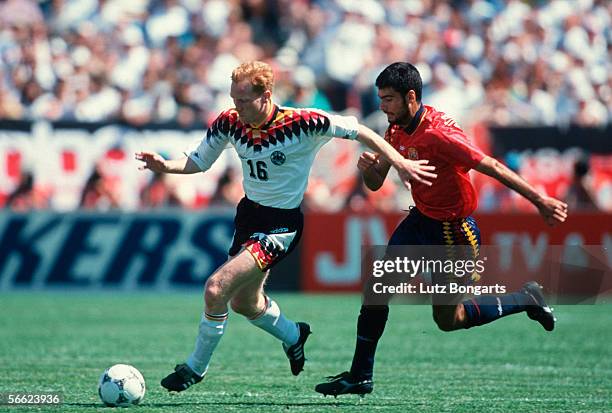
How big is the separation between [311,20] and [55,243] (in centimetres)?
644

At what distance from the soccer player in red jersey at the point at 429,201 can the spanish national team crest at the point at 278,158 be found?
1.71 ft

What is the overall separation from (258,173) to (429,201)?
1209 millimetres

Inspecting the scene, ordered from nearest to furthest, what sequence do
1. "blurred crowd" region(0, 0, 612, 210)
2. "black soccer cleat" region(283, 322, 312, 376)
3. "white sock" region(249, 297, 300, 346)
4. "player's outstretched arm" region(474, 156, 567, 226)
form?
1. "player's outstretched arm" region(474, 156, 567, 226)
2. "white sock" region(249, 297, 300, 346)
3. "black soccer cleat" region(283, 322, 312, 376)
4. "blurred crowd" region(0, 0, 612, 210)

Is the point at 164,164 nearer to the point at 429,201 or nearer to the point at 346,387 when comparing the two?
the point at 429,201

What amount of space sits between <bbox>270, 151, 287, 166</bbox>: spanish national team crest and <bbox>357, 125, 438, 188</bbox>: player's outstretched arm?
25.4 inches

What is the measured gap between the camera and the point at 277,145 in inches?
330

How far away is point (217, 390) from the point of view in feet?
28.7

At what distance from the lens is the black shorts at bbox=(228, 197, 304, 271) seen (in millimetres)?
8414

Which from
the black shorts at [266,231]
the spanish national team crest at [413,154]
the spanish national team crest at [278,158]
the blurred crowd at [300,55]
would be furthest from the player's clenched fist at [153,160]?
the blurred crowd at [300,55]

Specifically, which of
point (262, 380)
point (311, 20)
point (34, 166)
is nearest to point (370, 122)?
point (311, 20)

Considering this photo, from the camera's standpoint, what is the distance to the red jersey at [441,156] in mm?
8062

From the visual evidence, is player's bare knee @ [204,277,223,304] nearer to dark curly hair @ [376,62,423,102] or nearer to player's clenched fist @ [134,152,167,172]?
player's clenched fist @ [134,152,167,172]

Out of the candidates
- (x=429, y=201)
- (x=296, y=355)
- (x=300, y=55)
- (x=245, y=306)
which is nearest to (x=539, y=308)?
(x=429, y=201)

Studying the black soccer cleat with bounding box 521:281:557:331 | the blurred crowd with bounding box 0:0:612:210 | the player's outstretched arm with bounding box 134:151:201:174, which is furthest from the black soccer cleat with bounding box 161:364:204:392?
the blurred crowd with bounding box 0:0:612:210
